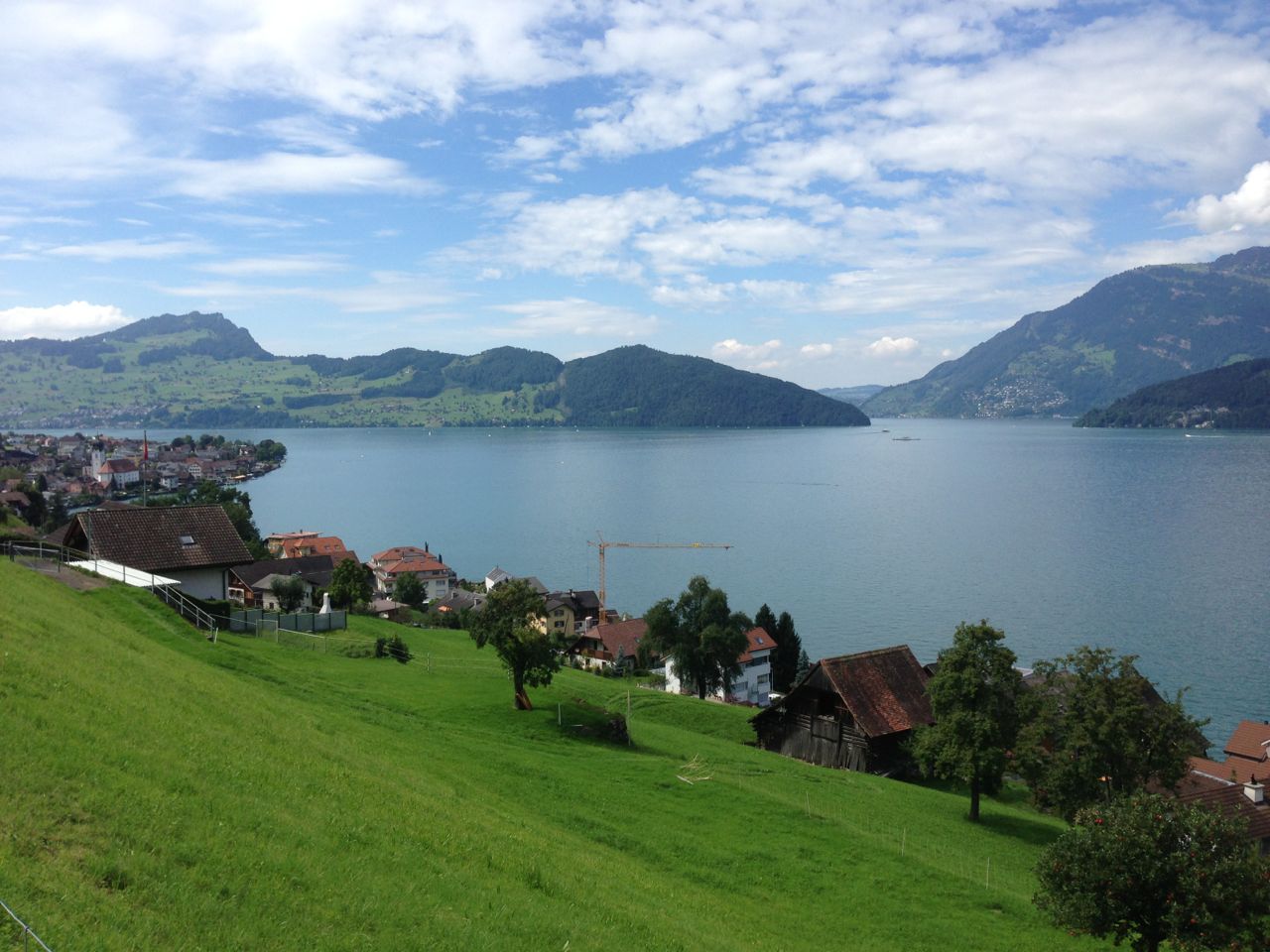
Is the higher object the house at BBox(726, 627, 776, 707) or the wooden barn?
the wooden barn

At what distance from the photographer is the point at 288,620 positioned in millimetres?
34938

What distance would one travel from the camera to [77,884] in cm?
777

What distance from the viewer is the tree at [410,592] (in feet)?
261

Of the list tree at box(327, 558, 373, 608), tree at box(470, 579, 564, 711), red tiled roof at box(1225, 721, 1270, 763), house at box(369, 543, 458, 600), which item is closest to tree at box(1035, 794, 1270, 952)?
tree at box(470, 579, 564, 711)

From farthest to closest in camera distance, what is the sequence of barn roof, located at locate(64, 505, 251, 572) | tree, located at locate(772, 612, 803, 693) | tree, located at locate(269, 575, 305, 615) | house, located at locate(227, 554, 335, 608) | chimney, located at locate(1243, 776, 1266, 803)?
house, located at locate(227, 554, 335, 608) → tree, located at locate(772, 612, 803, 693) → tree, located at locate(269, 575, 305, 615) → chimney, located at locate(1243, 776, 1266, 803) → barn roof, located at locate(64, 505, 251, 572)

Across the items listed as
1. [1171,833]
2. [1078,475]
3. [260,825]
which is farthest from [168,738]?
[1078,475]

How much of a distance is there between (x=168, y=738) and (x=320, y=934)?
16.4 ft

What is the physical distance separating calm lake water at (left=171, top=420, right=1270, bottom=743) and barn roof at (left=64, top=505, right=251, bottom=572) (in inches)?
1783

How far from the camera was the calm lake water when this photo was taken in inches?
2542

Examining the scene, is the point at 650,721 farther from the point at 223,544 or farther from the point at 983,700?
the point at 223,544

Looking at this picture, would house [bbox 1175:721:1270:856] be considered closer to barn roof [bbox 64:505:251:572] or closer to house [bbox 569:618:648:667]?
house [bbox 569:618:648:667]

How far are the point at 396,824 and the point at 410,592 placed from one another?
230 feet

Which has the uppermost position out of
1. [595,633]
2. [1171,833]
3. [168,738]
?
[168,738]

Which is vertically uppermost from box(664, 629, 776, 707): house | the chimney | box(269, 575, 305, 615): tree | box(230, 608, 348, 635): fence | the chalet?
box(230, 608, 348, 635): fence
